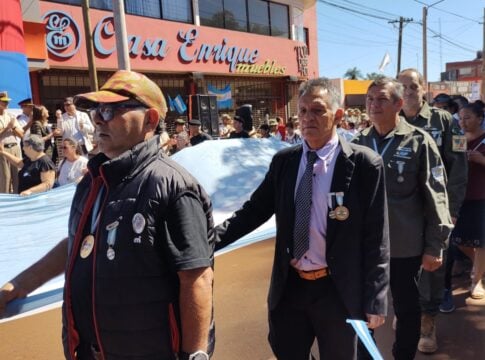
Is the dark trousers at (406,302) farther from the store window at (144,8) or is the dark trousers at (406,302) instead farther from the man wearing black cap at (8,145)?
the store window at (144,8)

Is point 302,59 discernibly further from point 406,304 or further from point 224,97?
point 406,304

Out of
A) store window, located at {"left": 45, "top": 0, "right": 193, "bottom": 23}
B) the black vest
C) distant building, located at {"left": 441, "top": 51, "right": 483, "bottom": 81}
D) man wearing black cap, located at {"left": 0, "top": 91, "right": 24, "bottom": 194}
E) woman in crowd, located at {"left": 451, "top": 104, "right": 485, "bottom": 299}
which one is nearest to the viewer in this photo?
the black vest

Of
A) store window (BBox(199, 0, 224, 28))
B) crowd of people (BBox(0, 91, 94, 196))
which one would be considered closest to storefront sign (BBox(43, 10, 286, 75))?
store window (BBox(199, 0, 224, 28))

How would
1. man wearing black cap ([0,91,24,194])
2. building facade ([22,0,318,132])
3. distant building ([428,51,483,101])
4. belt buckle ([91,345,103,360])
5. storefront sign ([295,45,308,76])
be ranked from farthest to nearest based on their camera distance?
distant building ([428,51,483,101])
storefront sign ([295,45,308,76])
building facade ([22,0,318,132])
man wearing black cap ([0,91,24,194])
belt buckle ([91,345,103,360])

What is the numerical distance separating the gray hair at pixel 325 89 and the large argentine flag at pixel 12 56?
9.43 meters

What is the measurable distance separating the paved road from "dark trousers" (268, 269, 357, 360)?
1.11 metres

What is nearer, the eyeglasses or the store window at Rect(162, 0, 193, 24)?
the eyeglasses

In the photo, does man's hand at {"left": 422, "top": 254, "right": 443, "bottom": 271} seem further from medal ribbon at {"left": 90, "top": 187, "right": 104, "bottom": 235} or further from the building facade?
the building facade

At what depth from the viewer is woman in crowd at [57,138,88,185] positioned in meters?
5.99

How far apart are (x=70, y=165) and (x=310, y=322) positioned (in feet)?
15.3

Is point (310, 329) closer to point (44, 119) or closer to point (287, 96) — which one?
point (44, 119)

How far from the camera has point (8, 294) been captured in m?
1.86

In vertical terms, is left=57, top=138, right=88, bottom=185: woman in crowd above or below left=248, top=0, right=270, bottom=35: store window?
below

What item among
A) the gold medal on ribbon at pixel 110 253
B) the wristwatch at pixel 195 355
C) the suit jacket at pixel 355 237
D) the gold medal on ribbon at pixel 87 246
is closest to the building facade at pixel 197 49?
the suit jacket at pixel 355 237
